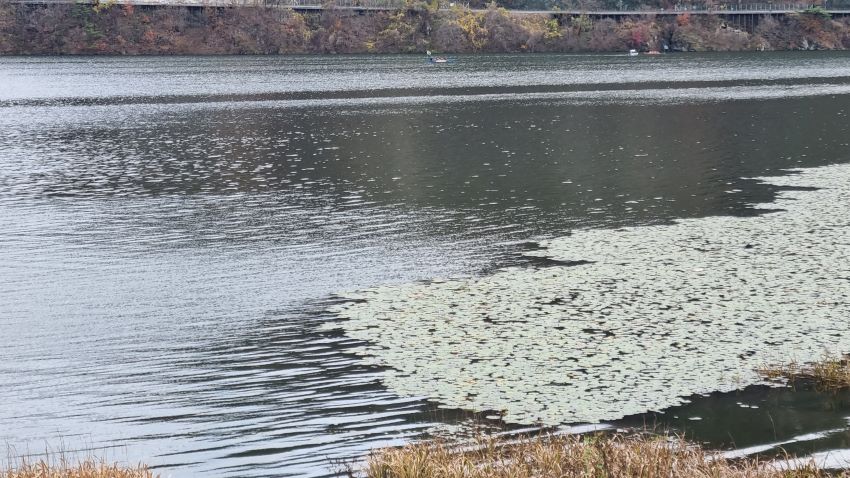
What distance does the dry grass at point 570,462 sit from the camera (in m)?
12.9

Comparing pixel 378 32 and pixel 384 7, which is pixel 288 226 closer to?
pixel 378 32

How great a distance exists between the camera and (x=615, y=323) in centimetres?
2064

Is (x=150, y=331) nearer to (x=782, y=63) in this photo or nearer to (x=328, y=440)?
(x=328, y=440)

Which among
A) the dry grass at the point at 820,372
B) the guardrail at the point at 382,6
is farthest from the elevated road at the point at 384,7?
the dry grass at the point at 820,372

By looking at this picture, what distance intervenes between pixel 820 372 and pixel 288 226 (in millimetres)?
20285

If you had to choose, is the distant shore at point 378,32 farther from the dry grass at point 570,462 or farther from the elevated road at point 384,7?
the dry grass at point 570,462

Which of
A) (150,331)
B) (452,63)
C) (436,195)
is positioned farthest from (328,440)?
(452,63)

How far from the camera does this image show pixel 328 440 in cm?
1543

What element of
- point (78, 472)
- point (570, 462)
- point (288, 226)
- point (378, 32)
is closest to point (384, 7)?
point (378, 32)

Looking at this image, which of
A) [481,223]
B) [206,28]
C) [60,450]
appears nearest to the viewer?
[60,450]

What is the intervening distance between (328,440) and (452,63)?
468 ft

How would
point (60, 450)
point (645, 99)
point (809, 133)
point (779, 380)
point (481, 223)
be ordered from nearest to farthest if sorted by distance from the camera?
point (60, 450)
point (779, 380)
point (481, 223)
point (809, 133)
point (645, 99)

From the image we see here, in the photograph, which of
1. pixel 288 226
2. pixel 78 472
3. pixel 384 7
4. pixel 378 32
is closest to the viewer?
pixel 78 472

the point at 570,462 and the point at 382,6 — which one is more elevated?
the point at 382,6
